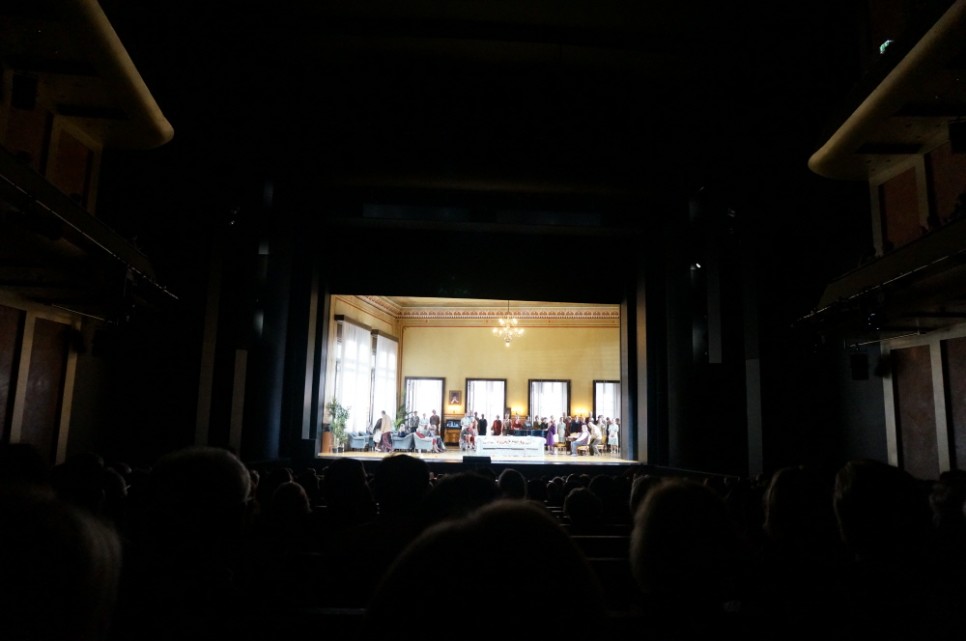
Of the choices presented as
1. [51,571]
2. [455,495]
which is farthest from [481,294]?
[51,571]

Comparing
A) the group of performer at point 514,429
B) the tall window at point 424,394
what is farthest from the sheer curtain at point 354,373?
the tall window at point 424,394

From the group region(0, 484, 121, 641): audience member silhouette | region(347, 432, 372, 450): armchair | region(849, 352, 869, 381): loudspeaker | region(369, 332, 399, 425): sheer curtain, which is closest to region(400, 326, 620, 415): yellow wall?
region(369, 332, 399, 425): sheer curtain

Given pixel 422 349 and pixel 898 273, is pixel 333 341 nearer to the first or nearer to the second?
pixel 422 349

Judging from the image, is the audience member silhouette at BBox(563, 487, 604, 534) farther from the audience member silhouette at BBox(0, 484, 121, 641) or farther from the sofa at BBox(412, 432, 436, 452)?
the sofa at BBox(412, 432, 436, 452)

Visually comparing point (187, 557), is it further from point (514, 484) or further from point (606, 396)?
point (606, 396)

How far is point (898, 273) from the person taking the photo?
17.3 ft

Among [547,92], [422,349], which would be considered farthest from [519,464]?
[422,349]

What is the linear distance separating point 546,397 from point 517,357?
159cm

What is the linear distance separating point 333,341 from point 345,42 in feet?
22.7

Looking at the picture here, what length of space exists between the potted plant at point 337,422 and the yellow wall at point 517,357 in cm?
539

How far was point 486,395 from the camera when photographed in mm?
19188

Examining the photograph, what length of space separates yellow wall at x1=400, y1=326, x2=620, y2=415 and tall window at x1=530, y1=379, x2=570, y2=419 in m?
0.21

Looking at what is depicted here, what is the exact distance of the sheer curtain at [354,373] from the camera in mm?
14125

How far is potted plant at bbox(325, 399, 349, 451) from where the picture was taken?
13461mm
